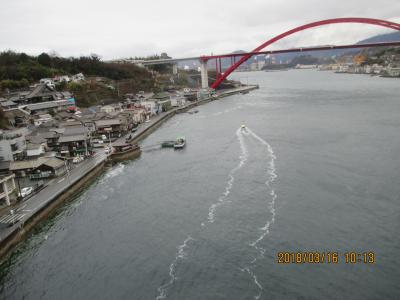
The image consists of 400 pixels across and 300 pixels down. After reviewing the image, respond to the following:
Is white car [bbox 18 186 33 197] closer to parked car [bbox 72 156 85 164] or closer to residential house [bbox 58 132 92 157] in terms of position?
parked car [bbox 72 156 85 164]

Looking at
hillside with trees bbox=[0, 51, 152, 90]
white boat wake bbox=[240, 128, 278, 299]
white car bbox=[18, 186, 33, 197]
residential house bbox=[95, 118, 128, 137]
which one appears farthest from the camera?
hillside with trees bbox=[0, 51, 152, 90]

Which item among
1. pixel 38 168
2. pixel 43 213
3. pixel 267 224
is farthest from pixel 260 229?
pixel 38 168

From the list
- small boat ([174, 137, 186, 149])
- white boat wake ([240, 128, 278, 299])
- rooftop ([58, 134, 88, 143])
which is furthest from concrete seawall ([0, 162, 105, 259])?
white boat wake ([240, 128, 278, 299])

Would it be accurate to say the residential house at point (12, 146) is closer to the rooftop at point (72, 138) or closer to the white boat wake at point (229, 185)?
the rooftop at point (72, 138)

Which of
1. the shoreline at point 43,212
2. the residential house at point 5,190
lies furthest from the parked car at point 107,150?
the residential house at point 5,190

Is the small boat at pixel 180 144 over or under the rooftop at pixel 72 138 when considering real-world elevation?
under

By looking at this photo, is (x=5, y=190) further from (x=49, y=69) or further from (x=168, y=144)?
(x=49, y=69)

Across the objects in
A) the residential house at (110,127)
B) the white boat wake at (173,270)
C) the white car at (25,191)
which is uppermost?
the residential house at (110,127)

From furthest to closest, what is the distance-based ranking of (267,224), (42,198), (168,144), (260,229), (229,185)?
(168,144), (229,185), (42,198), (267,224), (260,229)
